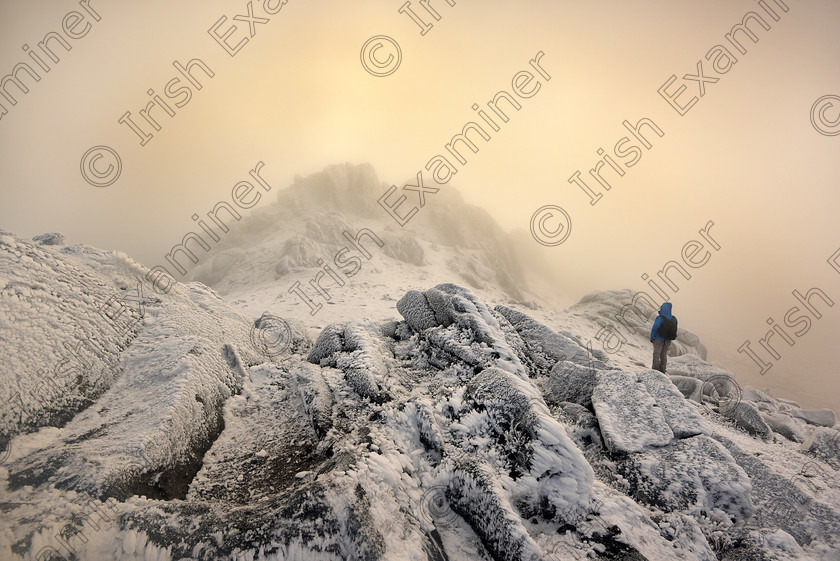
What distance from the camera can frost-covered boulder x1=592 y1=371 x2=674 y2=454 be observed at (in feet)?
14.1

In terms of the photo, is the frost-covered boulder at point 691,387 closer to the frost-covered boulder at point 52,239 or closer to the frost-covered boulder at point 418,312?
the frost-covered boulder at point 418,312

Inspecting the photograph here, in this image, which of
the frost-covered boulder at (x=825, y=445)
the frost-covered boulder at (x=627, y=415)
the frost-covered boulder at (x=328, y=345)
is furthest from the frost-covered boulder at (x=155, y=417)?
the frost-covered boulder at (x=825, y=445)

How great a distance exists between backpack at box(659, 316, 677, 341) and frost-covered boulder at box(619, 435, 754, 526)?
4306mm

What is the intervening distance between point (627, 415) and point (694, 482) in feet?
3.23

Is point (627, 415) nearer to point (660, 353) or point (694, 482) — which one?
point (694, 482)

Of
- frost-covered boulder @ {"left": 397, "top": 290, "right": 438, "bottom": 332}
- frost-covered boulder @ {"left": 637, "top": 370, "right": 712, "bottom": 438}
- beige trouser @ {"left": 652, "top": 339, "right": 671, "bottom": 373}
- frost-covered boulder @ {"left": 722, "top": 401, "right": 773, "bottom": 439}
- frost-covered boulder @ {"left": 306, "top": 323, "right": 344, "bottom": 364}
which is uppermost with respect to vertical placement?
beige trouser @ {"left": 652, "top": 339, "right": 671, "bottom": 373}

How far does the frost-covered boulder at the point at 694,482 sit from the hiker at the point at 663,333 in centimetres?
432

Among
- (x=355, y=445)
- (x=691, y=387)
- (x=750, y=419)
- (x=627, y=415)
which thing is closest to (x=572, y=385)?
(x=627, y=415)

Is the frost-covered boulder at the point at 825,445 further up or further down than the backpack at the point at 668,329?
further down

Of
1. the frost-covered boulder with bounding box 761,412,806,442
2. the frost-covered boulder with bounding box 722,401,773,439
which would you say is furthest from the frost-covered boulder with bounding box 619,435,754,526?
the frost-covered boulder with bounding box 761,412,806,442

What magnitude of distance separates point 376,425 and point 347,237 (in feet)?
67.4

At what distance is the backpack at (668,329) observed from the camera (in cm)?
789

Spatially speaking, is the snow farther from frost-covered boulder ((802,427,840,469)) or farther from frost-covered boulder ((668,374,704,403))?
frost-covered boulder ((668,374,704,403))

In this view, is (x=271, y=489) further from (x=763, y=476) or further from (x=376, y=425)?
(x=763, y=476)
